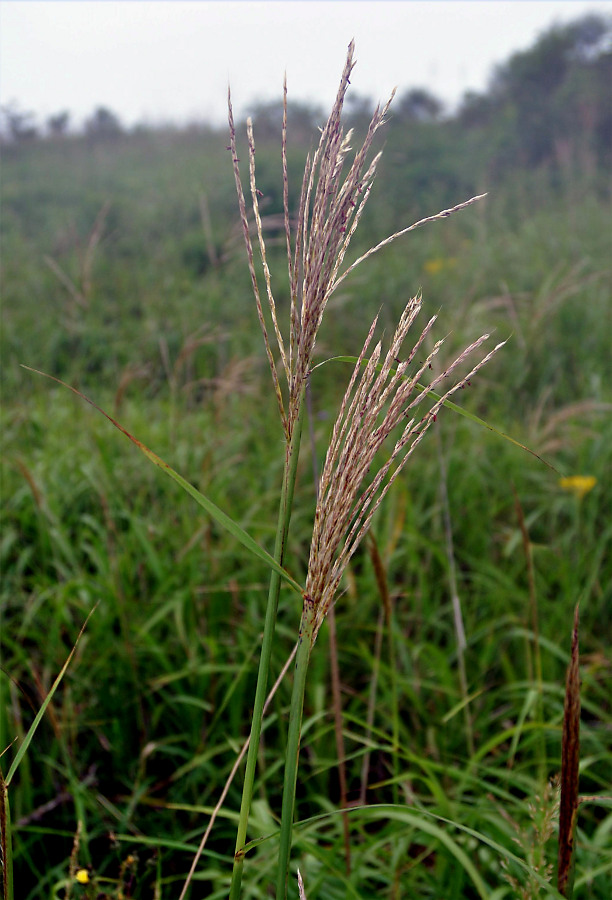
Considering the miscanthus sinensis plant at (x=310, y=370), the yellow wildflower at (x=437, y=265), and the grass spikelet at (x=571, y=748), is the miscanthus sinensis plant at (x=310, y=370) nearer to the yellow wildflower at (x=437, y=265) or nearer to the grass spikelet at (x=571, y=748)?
the grass spikelet at (x=571, y=748)

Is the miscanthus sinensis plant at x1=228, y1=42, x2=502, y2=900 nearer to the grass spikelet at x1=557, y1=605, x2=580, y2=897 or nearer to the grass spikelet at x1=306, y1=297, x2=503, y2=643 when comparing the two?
the grass spikelet at x1=306, y1=297, x2=503, y2=643

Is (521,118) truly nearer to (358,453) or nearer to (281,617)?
(281,617)

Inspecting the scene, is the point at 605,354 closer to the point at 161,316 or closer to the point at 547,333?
the point at 547,333

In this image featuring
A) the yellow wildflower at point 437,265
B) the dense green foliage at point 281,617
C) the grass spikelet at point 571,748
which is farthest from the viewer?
the yellow wildflower at point 437,265

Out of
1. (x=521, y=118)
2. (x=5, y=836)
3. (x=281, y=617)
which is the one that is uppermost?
(x=521, y=118)

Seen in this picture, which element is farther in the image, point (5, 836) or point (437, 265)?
point (437, 265)

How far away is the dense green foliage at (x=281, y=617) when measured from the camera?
1313 mm

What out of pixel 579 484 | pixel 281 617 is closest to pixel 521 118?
pixel 579 484

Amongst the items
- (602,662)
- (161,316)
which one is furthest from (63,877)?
(161,316)

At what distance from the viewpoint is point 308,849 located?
1.17 meters

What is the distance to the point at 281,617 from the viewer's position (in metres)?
2.04

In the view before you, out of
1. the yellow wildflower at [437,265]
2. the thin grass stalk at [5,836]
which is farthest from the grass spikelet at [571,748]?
the yellow wildflower at [437,265]

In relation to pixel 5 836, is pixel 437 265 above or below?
→ below

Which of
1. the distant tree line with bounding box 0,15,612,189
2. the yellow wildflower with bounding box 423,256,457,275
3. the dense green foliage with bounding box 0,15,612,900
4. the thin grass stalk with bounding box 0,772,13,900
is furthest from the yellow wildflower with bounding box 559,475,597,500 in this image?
the distant tree line with bounding box 0,15,612,189
